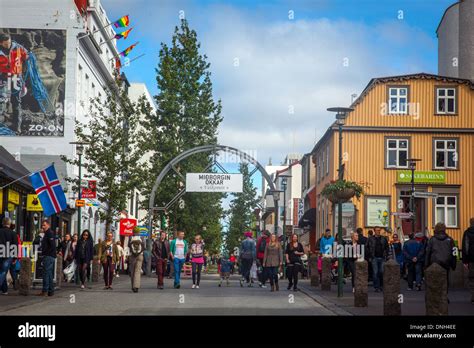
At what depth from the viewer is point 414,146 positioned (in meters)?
50.3

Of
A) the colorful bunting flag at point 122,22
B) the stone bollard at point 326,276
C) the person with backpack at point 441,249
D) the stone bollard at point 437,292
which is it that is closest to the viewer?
the stone bollard at point 437,292

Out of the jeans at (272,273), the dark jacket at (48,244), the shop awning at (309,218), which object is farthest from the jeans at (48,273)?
the shop awning at (309,218)

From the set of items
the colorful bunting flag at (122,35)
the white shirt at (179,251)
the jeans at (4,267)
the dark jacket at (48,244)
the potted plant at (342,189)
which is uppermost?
the colorful bunting flag at (122,35)

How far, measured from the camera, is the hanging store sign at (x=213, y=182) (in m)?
42.2

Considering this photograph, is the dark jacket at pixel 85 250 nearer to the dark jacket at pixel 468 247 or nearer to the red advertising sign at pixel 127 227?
the dark jacket at pixel 468 247

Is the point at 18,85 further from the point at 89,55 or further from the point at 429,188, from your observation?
the point at 429,188

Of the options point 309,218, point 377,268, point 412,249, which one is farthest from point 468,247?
point 309,218

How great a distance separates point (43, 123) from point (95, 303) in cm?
2642

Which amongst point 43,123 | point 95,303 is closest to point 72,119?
point 43,123

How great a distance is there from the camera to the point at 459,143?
165 feet

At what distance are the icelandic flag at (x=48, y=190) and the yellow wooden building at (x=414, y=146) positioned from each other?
27.4 meters

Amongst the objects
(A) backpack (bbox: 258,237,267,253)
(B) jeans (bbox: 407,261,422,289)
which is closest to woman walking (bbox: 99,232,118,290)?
(A) backpack (bbox: 258,237,267,253)

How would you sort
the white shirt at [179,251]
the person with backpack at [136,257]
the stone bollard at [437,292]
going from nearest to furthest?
1. the stone bollard at [437,292]
2. the person with backpack at [136,257]
3. the white shirt at [179,251]
